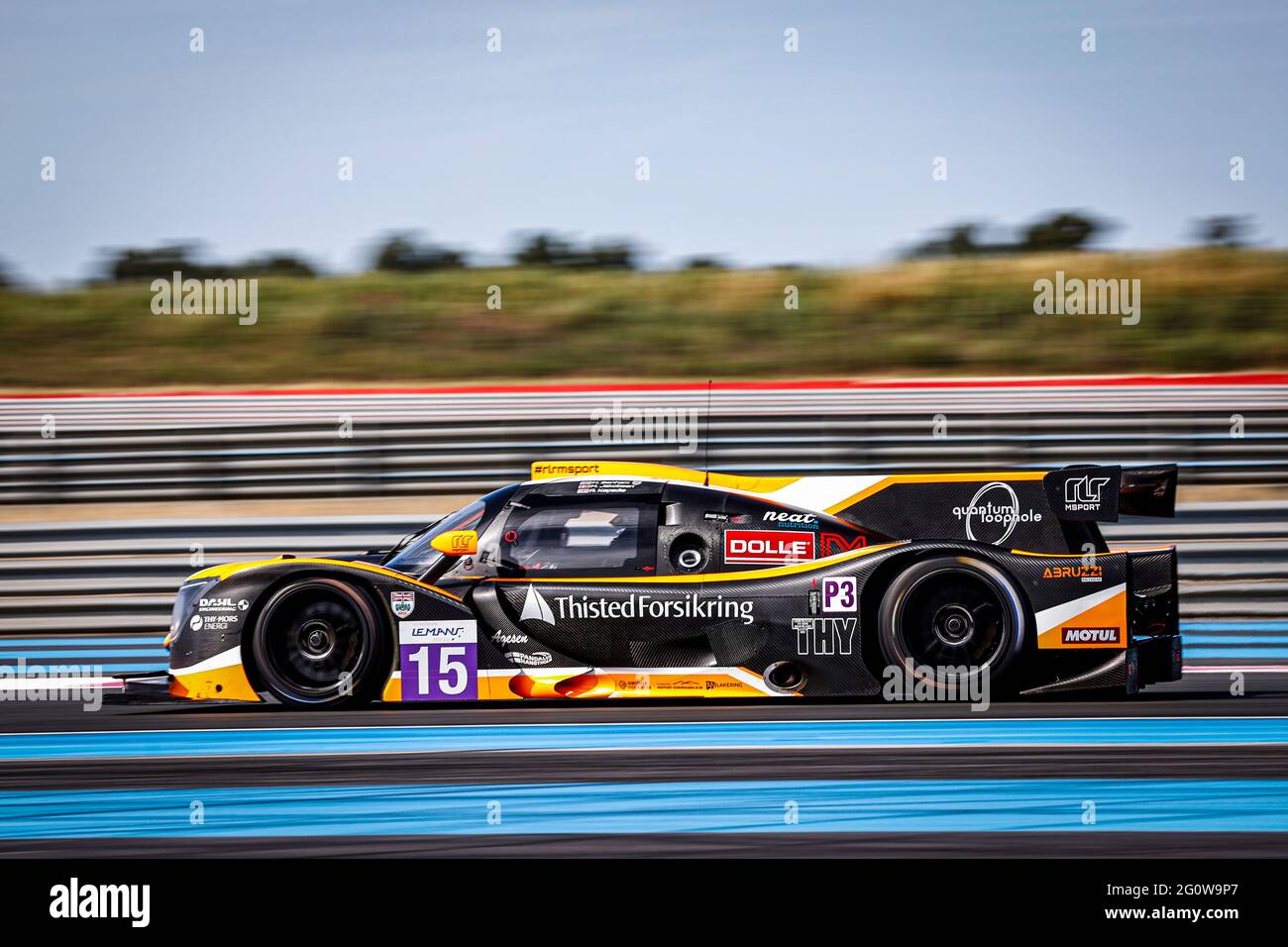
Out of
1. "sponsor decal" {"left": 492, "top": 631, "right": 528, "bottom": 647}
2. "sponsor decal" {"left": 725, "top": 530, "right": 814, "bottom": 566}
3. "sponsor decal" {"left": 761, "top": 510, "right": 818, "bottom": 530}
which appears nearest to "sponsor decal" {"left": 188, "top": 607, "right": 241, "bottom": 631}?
"sponsor decal" {"left": 492, "top": 631, "right": 528, "bottom": 647}

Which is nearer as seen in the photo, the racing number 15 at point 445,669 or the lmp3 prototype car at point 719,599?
the lmp3 prototype car at point 719,599

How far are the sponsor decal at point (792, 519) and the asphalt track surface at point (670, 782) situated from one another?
3.05 ft

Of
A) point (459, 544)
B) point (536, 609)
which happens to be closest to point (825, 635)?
point (536, 609)

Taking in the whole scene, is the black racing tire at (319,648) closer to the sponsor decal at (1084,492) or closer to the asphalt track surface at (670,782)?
the asphalt track surface at (670,782)

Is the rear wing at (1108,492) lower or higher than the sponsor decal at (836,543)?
higher

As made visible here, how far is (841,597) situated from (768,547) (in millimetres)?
461

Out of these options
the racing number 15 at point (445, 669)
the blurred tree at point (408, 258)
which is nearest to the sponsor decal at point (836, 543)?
the racing number 15 at point (445, 669)

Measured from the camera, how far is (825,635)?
6934 mm

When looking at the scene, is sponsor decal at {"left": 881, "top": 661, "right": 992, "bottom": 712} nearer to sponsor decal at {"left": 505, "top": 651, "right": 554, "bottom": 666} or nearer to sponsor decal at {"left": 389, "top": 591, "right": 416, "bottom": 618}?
sponsor decal at {"left": 505, "top": 651, "right": 554, "bottom": 666}

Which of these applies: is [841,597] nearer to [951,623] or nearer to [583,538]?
[951,623]

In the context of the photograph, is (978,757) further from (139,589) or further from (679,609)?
(139,589)

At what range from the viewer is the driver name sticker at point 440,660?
7055 millimetres
